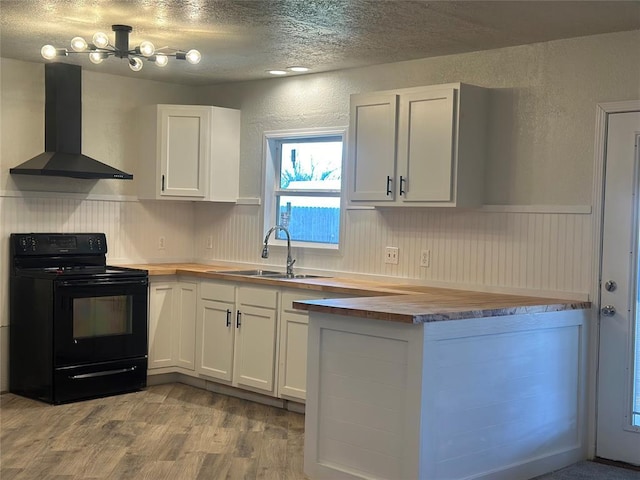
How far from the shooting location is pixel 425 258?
198 inches

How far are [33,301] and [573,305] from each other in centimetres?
342

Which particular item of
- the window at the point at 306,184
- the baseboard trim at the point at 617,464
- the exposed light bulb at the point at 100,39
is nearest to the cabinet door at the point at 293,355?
the window at the point at 306,184

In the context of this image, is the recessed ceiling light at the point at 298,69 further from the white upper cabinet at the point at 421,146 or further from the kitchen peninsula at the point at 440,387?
the kitchen peninsula at the point at 440,387

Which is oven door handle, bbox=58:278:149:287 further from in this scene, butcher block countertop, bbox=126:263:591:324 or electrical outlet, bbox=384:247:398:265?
electrical outlet, bbox=384:247:398:265

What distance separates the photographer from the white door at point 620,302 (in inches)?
164

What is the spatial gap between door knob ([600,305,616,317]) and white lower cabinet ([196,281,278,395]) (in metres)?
2.03

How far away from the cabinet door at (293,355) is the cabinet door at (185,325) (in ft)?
3.04

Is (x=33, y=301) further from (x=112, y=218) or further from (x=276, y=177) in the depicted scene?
(x=276, y=177)

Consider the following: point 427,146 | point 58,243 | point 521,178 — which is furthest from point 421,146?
point 58,243

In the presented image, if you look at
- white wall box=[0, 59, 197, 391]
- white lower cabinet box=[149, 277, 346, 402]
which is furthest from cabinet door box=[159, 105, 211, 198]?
white lower cabinet box=[149, 277, 346, 402]

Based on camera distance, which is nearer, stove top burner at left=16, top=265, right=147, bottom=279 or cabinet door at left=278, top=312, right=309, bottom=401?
cabinet door at left=278, top=312, right=309, bottom=401

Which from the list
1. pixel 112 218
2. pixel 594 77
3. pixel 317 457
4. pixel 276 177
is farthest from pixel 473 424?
pixel 112 218

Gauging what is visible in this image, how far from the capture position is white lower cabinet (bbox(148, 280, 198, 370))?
5797 mm

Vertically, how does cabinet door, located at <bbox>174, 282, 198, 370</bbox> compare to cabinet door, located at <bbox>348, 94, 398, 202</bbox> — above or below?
below
